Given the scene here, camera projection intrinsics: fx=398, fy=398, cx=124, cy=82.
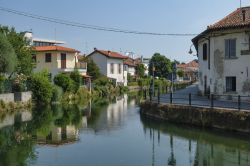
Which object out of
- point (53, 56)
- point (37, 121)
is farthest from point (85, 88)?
point (37, 121)

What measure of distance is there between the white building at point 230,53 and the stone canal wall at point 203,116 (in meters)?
5.80

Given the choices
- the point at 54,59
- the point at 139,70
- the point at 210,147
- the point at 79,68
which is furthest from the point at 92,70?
the point at 210,147

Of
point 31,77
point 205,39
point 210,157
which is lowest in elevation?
Result: point 210,157

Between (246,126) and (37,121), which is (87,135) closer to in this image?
(37,121)

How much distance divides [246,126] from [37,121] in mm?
16096

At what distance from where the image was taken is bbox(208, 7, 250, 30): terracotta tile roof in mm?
29712

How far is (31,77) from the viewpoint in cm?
4350

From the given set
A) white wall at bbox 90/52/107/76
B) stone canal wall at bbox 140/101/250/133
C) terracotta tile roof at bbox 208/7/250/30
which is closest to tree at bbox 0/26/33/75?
stone canal wall at bbox 140/101/250/133

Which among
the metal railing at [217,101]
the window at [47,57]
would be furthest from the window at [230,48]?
the window at [47,57]

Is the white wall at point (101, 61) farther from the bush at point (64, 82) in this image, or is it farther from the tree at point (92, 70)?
the bush at point (64, 82)

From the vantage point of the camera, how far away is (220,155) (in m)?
19.0

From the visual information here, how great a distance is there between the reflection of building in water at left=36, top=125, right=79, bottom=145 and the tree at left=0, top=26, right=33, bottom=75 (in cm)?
1704

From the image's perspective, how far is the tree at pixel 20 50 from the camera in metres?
43.1

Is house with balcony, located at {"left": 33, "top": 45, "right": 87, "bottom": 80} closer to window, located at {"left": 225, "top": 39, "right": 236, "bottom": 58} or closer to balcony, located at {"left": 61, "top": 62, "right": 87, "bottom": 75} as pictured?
balcony, located at {"left": 61, "top": 62, "right": 87, "bottom": 75}
